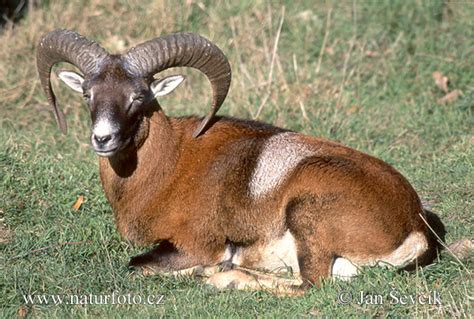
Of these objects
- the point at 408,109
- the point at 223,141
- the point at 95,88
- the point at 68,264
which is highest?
the point at 95,88

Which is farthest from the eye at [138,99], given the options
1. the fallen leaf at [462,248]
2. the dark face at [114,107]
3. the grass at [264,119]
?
the fallen leaf at [462,248]

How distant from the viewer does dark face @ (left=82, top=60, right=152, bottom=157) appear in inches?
309

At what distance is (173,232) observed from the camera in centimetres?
830

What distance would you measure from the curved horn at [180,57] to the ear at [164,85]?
11 cm

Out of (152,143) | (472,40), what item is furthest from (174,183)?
(472,40)

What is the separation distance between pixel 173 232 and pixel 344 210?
152cm

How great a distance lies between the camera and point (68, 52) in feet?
28.0

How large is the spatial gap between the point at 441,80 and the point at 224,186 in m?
5.53

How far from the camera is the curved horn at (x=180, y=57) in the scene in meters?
8.35

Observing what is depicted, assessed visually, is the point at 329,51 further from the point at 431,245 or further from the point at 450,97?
the point at 431,245

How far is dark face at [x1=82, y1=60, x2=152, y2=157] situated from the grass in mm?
1028

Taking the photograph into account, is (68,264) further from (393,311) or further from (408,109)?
(408,109)

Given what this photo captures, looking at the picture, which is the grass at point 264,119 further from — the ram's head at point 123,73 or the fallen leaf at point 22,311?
the ram's head at point 123,73

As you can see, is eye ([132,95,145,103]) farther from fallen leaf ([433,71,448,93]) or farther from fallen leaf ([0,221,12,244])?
fallen leaf ([433,71,448,93])
